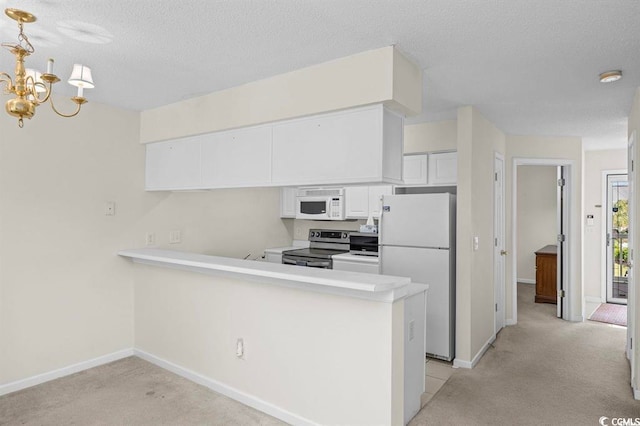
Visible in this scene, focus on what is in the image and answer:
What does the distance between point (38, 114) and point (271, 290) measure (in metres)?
2.36

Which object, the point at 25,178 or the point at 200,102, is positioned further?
the point at 200,102

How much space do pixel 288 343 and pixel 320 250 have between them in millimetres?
2630

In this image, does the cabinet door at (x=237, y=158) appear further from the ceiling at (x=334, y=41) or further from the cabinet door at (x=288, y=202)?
the cabinet door at (x=288, y=202)

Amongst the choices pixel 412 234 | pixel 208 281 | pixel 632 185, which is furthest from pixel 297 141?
pixel 632 185

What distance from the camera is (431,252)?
378 cm

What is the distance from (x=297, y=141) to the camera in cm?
276

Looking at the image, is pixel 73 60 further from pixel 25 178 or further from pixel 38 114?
pixel 25 178

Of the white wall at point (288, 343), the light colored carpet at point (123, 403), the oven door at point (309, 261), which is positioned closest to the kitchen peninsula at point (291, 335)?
the white wall at point (288, 343)

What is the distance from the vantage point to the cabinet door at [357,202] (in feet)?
15.8

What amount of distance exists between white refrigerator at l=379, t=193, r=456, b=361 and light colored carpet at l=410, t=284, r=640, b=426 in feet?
1.40

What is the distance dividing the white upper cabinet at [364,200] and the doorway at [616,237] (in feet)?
12.5

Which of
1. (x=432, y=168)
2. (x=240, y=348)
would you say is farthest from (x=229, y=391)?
(x=432, y=168)

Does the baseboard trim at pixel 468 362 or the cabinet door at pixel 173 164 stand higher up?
the cabinet door at pixel 173 164

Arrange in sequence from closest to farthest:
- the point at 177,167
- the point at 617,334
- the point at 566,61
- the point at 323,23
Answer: the point at 323,23
the point at 566,61
the point at 177,167
the point at 617,334
